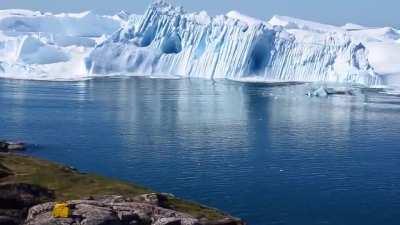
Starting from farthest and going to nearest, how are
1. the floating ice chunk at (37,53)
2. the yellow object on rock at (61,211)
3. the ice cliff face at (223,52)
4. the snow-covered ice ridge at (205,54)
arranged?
the floating ice chunk at (37,53) → the snow-covered ice ridge at (205,54) → the ice cliff face at (223,52) → the yellow object on rock at (61,211)

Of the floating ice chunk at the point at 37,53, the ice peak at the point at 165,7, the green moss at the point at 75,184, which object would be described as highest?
the ice peak at the point at 165,7

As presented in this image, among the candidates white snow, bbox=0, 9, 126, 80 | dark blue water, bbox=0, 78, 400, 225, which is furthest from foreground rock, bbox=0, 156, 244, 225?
white snow, bbox=0, 9, 126, 80

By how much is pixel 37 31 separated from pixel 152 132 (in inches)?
2780

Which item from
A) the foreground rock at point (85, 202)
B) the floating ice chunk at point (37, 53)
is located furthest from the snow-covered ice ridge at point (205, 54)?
the foreground rock at point (85, 202)

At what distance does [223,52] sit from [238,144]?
128 ft

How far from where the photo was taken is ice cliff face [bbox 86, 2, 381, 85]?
7594cm

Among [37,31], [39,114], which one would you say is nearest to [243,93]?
[39,114]

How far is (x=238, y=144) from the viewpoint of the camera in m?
39.3

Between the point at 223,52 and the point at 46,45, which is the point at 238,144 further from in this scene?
the point at 46,45

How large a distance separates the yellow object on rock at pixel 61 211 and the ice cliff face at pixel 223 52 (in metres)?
57.8

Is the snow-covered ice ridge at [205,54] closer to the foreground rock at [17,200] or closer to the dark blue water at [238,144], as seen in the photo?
the dark blue water at [238,144]

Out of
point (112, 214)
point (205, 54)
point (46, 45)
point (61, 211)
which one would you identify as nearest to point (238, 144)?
point (112, 214)

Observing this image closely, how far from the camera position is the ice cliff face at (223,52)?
75.9 m

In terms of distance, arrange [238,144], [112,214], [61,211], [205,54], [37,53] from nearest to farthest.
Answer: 1. [61,211]
2. [112,214]
3. [238,144]
4. [205,54]
5. [37,53]
